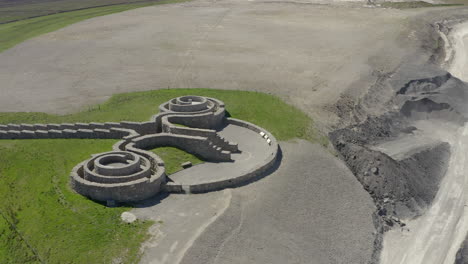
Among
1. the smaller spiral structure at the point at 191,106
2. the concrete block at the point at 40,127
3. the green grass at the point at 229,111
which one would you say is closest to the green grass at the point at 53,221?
the concrete block at the point at 40,127

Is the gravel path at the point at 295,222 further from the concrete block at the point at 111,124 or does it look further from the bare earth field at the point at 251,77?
the concrete block at the point at 111,124

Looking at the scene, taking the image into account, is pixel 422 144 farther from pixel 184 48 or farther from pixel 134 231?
pixel 184 48

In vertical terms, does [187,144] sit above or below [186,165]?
above

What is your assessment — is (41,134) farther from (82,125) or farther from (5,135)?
(82,125)

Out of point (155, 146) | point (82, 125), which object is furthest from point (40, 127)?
point (155, 146)

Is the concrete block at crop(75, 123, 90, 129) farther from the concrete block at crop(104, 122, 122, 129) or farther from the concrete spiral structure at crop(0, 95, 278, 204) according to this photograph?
the concrete block at crop(104, 122, 122, 129)

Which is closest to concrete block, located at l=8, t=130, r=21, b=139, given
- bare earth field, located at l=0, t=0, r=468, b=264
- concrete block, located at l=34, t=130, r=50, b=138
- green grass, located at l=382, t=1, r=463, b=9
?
concrete block, located at l=34, t=130, r=50, b=138
